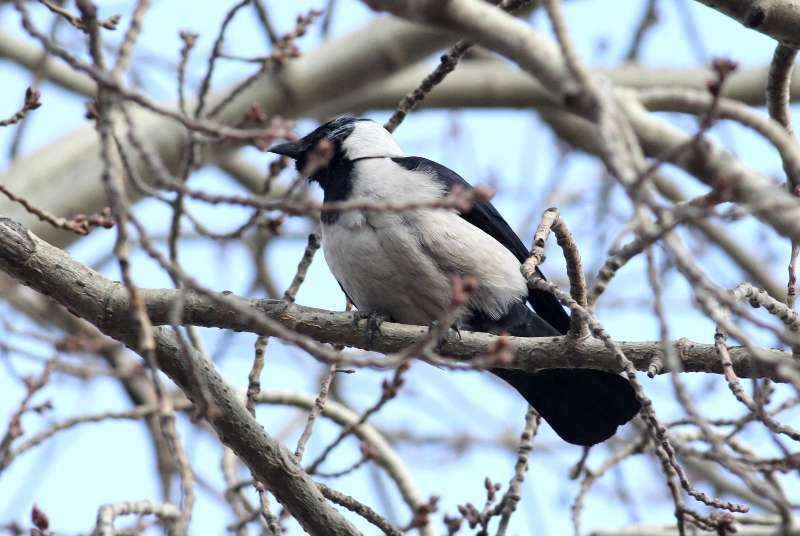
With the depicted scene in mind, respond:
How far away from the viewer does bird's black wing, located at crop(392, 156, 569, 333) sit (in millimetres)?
5109

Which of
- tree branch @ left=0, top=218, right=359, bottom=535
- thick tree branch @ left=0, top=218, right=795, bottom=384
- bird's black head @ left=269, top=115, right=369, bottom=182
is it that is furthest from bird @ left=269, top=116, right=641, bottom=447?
tree branch @ left=0, top=218, right=359, bottom=535

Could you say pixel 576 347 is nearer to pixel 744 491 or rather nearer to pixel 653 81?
pixel 744 491

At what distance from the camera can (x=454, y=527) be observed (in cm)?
408

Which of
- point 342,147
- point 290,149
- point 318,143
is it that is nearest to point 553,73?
point 318,143

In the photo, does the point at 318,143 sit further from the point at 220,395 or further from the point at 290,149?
the point at 220,395

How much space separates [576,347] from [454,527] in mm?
1038

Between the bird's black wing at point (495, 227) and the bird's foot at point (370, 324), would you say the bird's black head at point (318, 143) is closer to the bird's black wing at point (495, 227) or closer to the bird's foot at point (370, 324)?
the bird's black wing at point (495, 227)

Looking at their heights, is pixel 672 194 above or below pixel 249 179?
above

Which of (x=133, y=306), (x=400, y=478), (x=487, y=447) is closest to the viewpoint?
(x=133, y=306)

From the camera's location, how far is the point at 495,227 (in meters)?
5.14

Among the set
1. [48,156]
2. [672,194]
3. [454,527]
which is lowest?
[454,527]

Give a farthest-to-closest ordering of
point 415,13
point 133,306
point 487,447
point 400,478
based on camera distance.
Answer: point 487,447
point 400,478
point 133,306
point 415,13

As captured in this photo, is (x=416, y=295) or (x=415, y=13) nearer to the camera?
(x=415, y=13)

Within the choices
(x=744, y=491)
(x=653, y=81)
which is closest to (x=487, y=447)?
(x=744, y=491)
